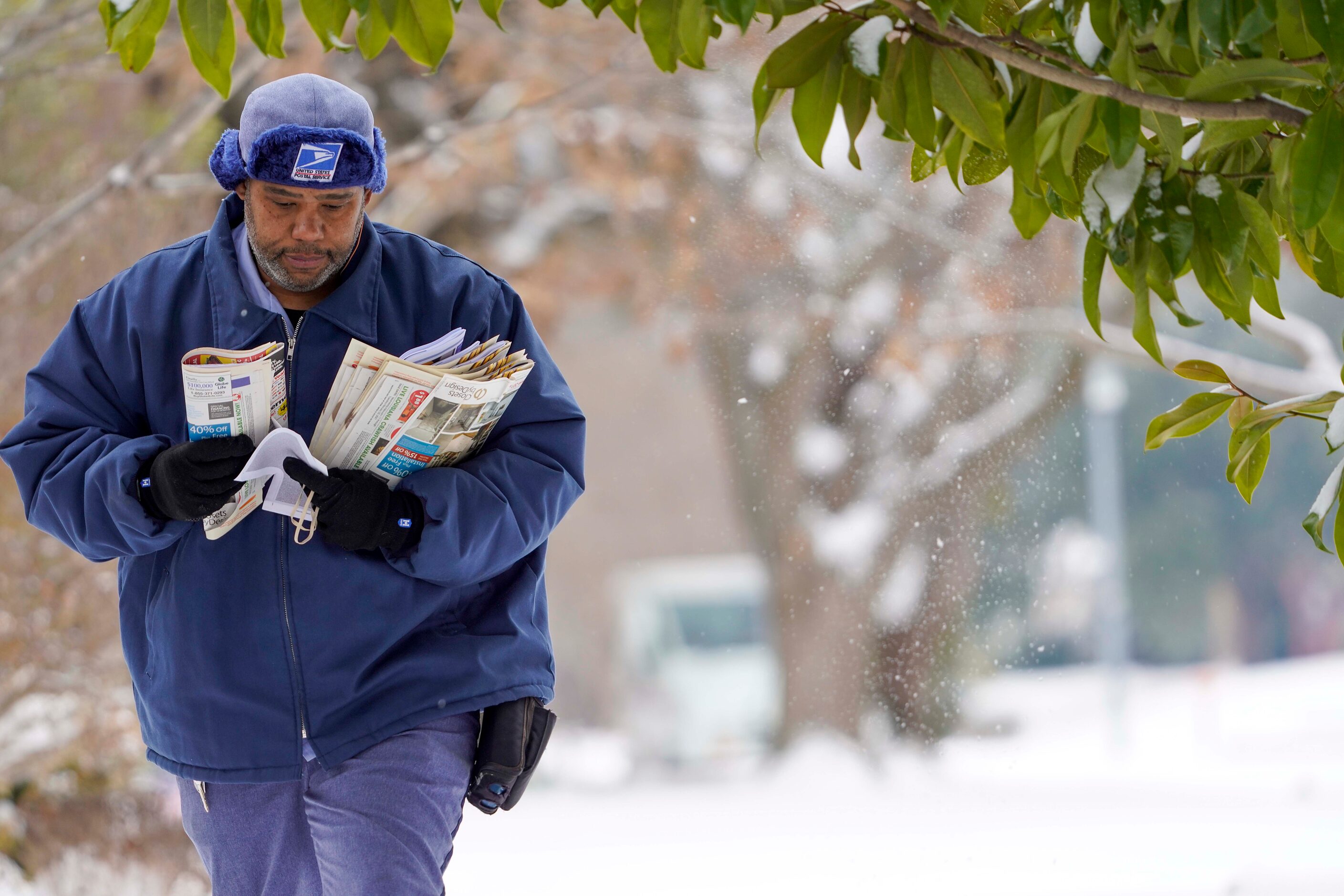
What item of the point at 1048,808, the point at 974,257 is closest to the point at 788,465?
the point at 974,257

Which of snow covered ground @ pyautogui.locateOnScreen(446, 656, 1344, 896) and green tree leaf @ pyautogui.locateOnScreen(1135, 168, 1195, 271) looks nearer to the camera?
green tree leaf @ pyautogui.locateOnScreen(1135, 168, 1195, 271)

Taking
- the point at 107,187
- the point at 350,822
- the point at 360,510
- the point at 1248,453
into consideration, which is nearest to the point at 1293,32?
the point at 1248,453

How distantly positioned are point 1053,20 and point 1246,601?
29.2 ft

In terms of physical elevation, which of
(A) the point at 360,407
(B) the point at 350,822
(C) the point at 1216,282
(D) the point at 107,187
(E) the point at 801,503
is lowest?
(E) the point at 801,503

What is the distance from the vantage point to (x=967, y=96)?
3.86ft

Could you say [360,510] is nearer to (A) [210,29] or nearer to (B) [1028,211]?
(A) [210,29]

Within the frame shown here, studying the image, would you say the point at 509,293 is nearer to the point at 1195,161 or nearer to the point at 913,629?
the point at 1195,161

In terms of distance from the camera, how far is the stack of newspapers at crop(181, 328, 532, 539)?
1.57 metres

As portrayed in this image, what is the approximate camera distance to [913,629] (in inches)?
250

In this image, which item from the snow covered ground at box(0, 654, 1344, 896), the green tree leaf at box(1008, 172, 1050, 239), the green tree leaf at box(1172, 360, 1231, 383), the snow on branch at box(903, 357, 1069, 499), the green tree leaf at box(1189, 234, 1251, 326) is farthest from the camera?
the snow on branch at box(903, 357, 1069, 499)

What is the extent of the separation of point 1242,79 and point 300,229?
112 centimetres

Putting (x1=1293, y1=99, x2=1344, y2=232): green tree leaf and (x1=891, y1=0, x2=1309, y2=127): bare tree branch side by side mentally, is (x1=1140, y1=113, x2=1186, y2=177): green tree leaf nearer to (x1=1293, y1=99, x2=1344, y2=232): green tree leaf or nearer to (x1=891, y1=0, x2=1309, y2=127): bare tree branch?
Answer: (x1=891, y1=0, x2=1309, y2=127): bare tree branch

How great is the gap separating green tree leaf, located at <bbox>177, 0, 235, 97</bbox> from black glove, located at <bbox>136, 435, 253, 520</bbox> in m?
0.51

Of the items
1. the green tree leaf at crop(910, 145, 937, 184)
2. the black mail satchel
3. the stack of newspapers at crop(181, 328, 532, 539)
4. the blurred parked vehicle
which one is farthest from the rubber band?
the blurred parked vehicle
